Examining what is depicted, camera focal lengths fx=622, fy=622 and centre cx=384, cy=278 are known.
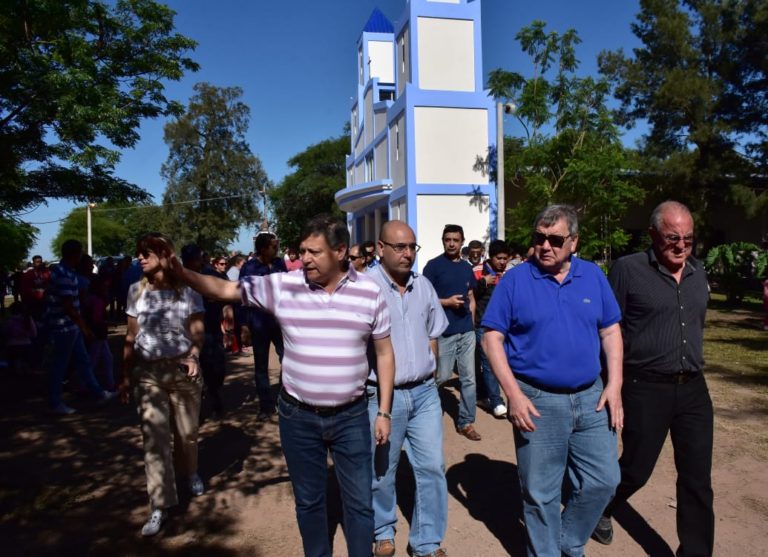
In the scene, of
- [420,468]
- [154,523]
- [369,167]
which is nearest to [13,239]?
[154,523]

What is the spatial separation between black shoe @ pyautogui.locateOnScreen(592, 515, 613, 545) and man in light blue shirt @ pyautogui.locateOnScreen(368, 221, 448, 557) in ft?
3.19

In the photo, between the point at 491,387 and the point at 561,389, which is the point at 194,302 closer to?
the point at 561,389

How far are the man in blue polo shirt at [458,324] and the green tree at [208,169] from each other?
39791 millimetres

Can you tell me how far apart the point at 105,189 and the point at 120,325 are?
4.32 meters

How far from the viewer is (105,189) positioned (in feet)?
47.6

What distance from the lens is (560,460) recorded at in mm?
3139

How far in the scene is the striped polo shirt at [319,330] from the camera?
296 cm

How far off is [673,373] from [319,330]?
1962 millimetres

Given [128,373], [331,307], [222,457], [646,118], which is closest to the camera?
[331,307]

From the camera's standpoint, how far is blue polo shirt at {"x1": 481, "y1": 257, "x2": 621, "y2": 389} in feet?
10.0

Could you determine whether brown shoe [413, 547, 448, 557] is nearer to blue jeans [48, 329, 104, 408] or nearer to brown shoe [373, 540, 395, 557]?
brown shoe [373, 540, 395, 557]

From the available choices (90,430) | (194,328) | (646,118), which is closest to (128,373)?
(194,328)

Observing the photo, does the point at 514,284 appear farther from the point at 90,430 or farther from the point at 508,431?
the point at 90,430

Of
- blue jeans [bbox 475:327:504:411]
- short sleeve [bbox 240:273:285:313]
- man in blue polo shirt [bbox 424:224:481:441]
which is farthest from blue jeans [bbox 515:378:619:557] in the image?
blue jeans [bbox 475:327:504:411]
